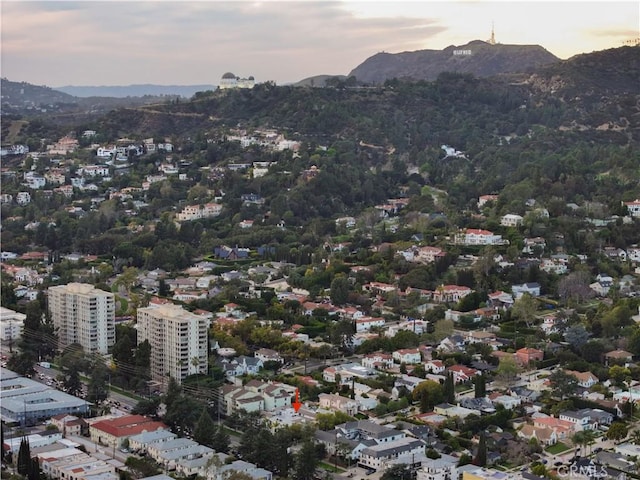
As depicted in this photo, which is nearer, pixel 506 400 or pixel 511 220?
pixel 506 400

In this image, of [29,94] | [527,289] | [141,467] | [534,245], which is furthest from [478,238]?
[29,94]

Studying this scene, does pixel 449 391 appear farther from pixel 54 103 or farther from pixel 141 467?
pixel 54 103

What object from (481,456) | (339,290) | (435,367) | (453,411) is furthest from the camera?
(339,290)

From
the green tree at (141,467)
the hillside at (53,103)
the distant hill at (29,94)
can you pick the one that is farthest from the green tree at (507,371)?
the distant hill at (29,94)

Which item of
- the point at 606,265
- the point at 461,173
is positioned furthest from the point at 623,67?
the point at 606,265

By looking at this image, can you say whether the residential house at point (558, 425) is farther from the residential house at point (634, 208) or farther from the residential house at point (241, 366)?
the residential house at point (634, 208)

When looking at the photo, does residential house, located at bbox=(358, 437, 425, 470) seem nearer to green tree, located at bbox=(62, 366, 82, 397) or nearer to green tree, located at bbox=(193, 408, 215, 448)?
green tree, located at bbox=(193, 408, 215, 448)

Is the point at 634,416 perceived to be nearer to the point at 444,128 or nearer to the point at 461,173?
the point at 461,173
